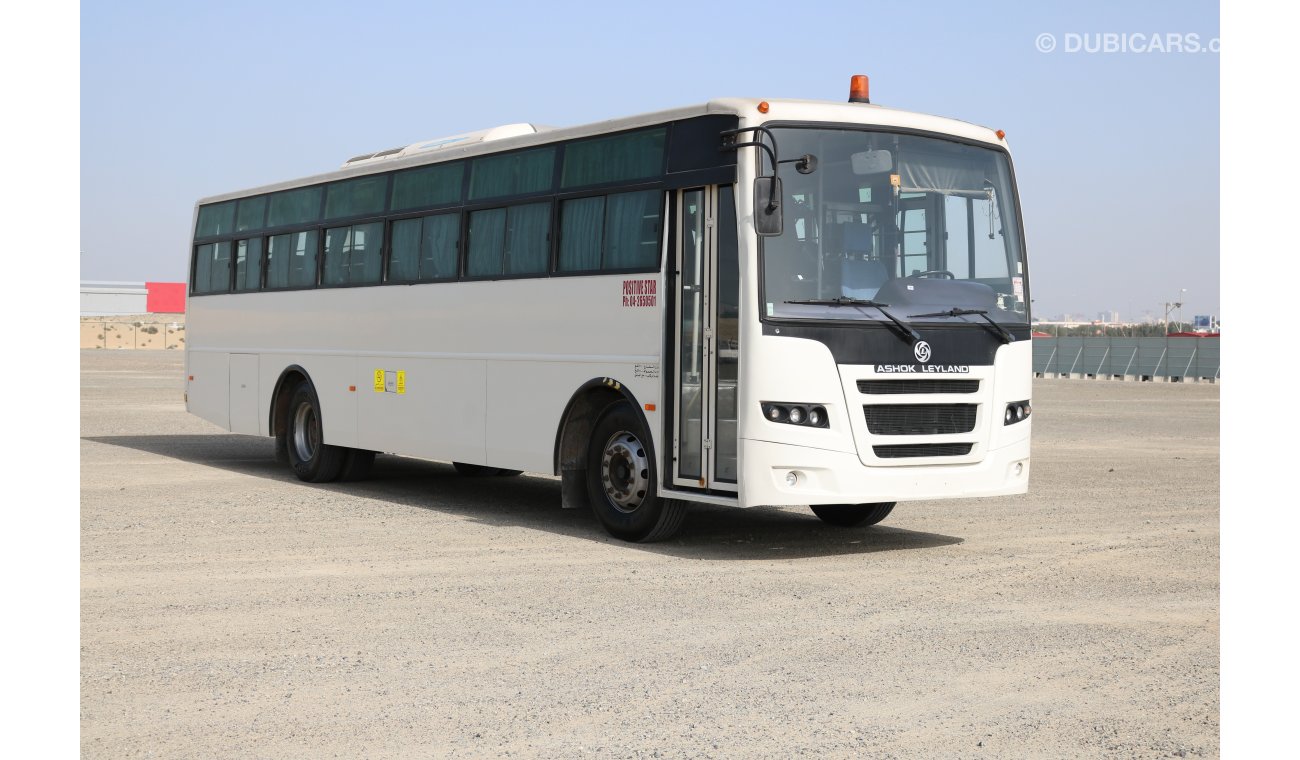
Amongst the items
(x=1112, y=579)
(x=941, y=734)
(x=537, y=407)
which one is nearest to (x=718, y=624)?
(x=941, y=734)

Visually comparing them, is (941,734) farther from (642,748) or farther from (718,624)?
(718,624)

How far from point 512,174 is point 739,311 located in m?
3.69

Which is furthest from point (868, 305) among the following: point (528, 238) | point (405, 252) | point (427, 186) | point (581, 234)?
point (405, 252)

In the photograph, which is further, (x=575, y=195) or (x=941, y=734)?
(x=575, y=195)

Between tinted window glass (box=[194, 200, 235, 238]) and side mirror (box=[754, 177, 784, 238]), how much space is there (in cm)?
1052

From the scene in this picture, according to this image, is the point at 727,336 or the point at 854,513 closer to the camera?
the point at 727,336

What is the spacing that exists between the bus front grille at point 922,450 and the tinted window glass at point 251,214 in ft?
32.8

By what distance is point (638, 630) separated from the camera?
27.1 ft

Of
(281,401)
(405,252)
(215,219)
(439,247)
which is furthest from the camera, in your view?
(215,219)

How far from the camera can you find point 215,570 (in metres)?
10.3

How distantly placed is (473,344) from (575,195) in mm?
2091

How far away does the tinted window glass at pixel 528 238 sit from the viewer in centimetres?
1308

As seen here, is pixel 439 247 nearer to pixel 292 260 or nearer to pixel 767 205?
pixel 292 260

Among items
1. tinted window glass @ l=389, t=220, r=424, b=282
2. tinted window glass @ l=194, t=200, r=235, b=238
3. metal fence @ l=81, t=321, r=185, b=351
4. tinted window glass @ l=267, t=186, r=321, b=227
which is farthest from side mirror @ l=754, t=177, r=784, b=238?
metal fence @ l=81, t=321, r=185, b=351
